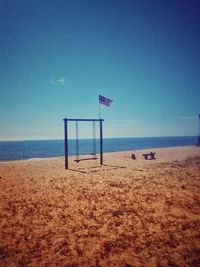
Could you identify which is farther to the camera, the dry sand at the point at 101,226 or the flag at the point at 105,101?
the flag at the point at 105,101

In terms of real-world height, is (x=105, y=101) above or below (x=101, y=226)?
above

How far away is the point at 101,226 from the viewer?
6.09 meters

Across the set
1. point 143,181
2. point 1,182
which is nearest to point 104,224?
point 143,181

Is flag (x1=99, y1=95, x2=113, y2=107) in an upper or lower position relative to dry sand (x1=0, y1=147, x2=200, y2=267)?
upper

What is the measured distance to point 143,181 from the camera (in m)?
11.6

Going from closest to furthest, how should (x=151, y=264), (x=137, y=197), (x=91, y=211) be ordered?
(x=151, y=264), (x=91, y=211), (x=137, y=197)

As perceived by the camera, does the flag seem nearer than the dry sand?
No

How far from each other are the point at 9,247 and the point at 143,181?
7.75 meters

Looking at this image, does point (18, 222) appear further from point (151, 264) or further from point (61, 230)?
point (151, 264)

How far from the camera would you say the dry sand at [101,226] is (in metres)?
4.62

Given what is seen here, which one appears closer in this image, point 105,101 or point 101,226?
point 101,226

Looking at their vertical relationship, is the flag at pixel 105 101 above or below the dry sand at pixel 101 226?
above

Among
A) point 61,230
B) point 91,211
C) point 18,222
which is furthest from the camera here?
point 91,211

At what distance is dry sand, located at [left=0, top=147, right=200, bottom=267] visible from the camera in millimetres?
4625
